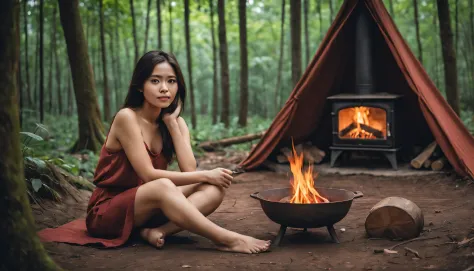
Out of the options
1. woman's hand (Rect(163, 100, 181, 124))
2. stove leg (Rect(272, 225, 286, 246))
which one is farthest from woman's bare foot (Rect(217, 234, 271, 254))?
woman's hand (Rect(163, 100, 181, 124))

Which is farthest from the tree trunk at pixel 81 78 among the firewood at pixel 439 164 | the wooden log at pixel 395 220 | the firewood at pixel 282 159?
the wooden log at pixel 395 220

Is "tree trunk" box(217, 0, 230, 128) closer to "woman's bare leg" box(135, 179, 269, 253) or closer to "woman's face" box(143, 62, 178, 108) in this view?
"woman's face" box(143, 62, 178, 108)

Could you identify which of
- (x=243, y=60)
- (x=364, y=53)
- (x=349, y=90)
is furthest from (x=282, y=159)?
(x=243, y=60)

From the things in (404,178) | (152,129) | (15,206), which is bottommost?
(404,178)

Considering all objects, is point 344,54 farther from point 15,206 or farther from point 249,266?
point 15,206

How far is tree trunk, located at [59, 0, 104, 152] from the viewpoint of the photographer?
24.6ft

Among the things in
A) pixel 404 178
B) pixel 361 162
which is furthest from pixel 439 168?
pixel 361 162

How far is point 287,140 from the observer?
23.3 ft

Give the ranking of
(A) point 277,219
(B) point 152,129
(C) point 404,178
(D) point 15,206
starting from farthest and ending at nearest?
1. (C) point 404,178
2. (B) point 152,129
3. (A) point 277,219
4. (D) point 15,206

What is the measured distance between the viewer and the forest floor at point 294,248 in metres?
2.81

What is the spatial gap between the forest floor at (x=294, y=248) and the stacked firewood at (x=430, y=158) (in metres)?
1.23

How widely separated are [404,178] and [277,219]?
140 inches

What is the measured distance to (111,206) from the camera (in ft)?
10.8

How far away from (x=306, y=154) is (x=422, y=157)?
5.59 feet
